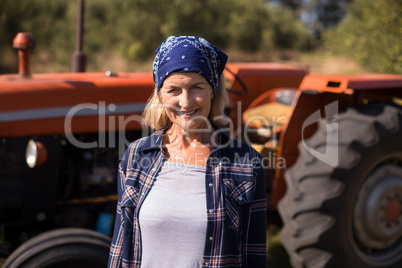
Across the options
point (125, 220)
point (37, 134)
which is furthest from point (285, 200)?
point (37, 134)

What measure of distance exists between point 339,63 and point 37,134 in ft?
65.4

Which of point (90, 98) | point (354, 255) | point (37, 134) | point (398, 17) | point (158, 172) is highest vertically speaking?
point (398, 17)

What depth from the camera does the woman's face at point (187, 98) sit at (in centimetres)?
137

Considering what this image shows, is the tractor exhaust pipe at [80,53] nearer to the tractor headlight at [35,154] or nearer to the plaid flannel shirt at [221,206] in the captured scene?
the tractor headlight at [35,154]

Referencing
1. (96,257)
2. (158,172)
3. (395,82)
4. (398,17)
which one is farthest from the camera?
(398,17)

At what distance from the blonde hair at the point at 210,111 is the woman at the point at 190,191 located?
0.02 m

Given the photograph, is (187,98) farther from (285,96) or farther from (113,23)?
(113,23)

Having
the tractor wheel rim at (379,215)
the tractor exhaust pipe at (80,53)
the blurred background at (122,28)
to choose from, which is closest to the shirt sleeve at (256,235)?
the tractor wheel rim at (379,215)

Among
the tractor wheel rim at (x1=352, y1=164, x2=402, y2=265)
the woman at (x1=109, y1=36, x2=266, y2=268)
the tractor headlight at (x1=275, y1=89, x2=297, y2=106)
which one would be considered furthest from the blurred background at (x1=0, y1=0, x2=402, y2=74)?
the woman at (x1=109, y1=36, x2=266, y2=268)

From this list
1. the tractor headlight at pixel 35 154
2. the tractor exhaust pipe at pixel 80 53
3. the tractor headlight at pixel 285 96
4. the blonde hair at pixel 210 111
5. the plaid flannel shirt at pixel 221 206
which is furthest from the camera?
the tractor exhaust pipe at pixel 80 53

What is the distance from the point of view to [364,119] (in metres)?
2.48

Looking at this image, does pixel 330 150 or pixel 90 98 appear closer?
pixel 330 150

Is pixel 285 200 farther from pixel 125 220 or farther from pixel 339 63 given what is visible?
pixel 339 63

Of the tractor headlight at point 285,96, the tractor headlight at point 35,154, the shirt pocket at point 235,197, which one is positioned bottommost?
the shirt pocket at point 235,197
